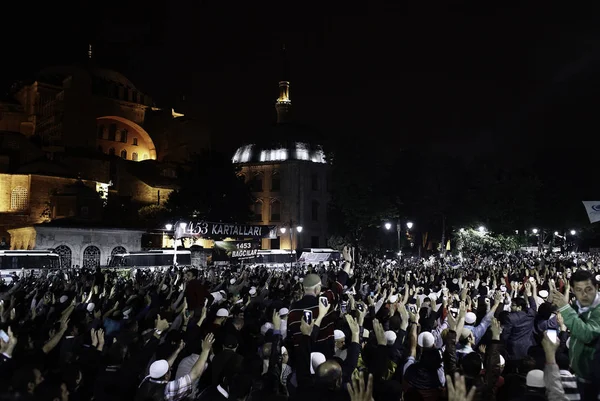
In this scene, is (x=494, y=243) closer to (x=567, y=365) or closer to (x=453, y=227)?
(x=453, y=227)

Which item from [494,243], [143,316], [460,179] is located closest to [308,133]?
[460,179]

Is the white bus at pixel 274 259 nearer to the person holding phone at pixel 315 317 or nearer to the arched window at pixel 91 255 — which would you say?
the arched window at pixel 91 255

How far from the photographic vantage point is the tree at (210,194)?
51.3 meters

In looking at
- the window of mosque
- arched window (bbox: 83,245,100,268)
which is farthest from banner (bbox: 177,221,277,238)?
the window of mosque

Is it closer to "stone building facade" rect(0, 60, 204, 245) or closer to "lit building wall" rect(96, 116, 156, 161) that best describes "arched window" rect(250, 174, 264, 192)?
"stone building facade" rect(0, 60, 204, 245)

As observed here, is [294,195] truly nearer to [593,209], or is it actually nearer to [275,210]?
[275,210]

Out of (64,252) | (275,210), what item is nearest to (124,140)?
(275,210)

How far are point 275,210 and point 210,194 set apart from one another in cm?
1648

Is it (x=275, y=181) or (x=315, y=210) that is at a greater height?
(x=275, y=181)

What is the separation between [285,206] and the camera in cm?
6556

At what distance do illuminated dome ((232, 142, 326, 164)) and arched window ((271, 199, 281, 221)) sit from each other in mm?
5401

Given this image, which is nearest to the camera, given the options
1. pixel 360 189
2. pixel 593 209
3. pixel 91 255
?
pixel 593 209

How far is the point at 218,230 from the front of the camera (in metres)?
30.1

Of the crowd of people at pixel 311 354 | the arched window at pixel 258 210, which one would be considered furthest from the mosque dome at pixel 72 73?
the crowd of people at pixel 311 354
